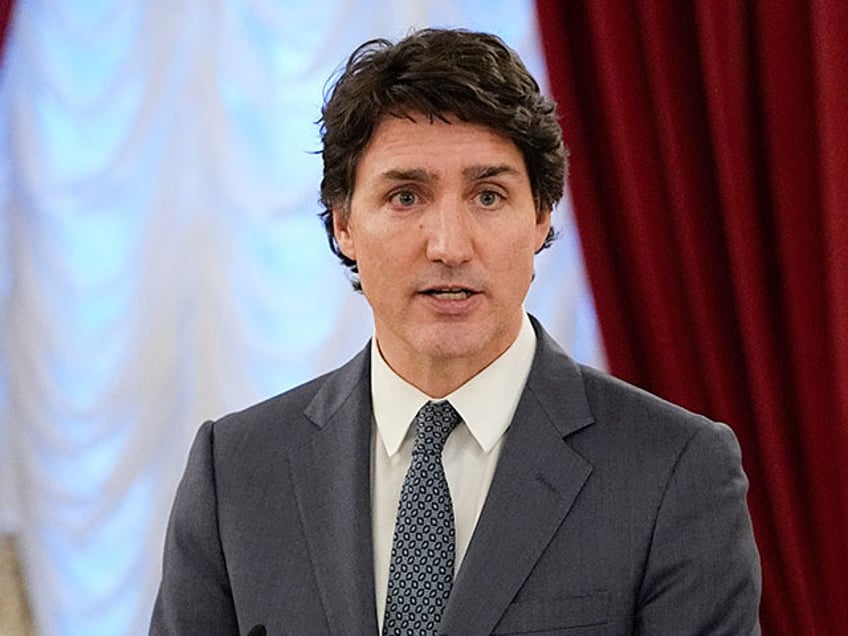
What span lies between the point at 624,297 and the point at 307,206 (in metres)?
0.66

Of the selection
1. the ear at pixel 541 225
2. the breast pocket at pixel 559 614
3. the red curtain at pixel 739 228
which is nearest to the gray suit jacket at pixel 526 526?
the breast pocket at pixel 559 614

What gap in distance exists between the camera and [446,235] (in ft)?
6.18

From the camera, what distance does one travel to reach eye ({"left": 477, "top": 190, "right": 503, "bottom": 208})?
1.94m

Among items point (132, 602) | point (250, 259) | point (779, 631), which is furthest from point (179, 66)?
point (779, 631)

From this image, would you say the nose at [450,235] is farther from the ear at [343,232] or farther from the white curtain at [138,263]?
the white curtain at [138,263]

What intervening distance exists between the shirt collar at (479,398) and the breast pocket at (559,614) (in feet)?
0.77

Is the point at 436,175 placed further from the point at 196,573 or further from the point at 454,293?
the point at 196,573

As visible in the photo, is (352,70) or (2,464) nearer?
(352,70)

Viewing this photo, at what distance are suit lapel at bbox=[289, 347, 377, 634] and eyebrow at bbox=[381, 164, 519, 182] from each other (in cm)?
31

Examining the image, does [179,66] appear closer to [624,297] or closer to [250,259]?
[250,259]

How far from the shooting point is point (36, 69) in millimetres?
2982

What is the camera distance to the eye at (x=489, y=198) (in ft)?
6.37

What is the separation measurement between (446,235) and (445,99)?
181 millimetres

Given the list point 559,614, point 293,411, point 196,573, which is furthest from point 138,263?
point 559,614
